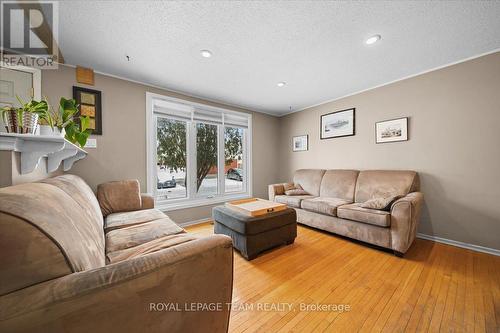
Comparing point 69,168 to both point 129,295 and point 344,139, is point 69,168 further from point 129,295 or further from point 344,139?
point 344,139

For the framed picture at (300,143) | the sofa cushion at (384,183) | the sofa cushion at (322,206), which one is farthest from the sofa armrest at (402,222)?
the framed picture at (300,143)

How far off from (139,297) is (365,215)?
2.42 meters

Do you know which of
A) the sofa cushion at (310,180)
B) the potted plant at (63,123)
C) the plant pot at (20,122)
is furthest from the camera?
the sofa cushion at (310,180)

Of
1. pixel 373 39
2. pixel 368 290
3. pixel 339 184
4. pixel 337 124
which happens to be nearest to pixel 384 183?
pixel 339 184

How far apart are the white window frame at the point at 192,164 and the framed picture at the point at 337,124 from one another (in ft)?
5.18

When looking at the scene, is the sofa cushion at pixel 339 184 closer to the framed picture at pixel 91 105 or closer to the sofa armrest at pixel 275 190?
the sofa armrest at pixel 275 190

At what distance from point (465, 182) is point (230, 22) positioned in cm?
329

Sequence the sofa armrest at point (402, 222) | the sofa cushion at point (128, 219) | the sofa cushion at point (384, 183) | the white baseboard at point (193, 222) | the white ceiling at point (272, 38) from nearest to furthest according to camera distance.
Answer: the white ceiling at point (272, 38), the sofa cushion at point (128, 219), the sofa armrest at point (402, 222), the sofa cushion at point (384, 183), the white baseboard at point (193, 222)

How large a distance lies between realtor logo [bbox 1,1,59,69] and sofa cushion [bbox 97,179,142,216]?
61.4 inches

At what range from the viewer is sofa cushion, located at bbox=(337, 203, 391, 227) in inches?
82.0

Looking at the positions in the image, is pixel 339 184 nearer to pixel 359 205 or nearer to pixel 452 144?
pixel 359 205

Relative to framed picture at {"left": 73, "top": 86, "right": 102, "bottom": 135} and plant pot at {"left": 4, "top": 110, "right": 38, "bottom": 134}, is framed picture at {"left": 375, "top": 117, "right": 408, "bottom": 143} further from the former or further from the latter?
framed picture at {"left": 73, "top": 86, "right": 102, "bottom": 135}

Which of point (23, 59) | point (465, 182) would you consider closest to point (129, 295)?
point (23, 59)

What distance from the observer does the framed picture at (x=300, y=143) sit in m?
4.07
